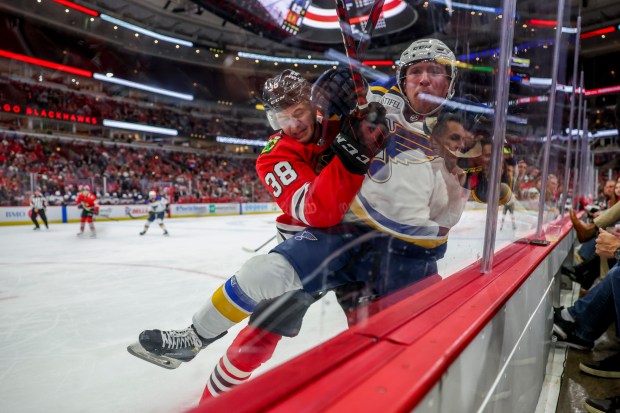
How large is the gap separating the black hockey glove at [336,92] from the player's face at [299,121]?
77 millimetres

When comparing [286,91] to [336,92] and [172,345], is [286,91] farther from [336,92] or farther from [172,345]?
[172,345]

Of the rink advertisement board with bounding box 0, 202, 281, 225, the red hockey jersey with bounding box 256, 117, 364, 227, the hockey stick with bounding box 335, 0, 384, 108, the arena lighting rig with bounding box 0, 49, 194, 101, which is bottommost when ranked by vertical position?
the rink advertisement board with bounding box 0, 202, 281, 225

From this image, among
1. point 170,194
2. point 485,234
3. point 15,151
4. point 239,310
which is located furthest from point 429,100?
point 15,151

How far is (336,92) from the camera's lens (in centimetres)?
67

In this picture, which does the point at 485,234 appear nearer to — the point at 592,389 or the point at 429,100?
the point at 429,100

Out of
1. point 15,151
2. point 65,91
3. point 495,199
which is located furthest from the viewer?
point 65,91

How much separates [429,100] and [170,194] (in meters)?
11.0

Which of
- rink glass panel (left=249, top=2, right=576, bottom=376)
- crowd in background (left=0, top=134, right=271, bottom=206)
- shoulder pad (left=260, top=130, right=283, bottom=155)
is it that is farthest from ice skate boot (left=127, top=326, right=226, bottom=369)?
crowd in background (left=0, top=134, right=271, bottom=206)

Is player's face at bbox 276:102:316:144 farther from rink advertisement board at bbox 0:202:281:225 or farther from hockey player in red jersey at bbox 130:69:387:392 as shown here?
rink advertisement board at bbox 0:202:281:225

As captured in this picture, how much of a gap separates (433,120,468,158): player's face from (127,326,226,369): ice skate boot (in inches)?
24.1

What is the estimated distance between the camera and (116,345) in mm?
1463

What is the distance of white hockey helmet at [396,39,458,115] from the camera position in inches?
31.0

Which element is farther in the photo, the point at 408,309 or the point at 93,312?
the point at 93,312

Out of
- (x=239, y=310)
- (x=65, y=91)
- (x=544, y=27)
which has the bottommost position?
(x=239, y=310)
